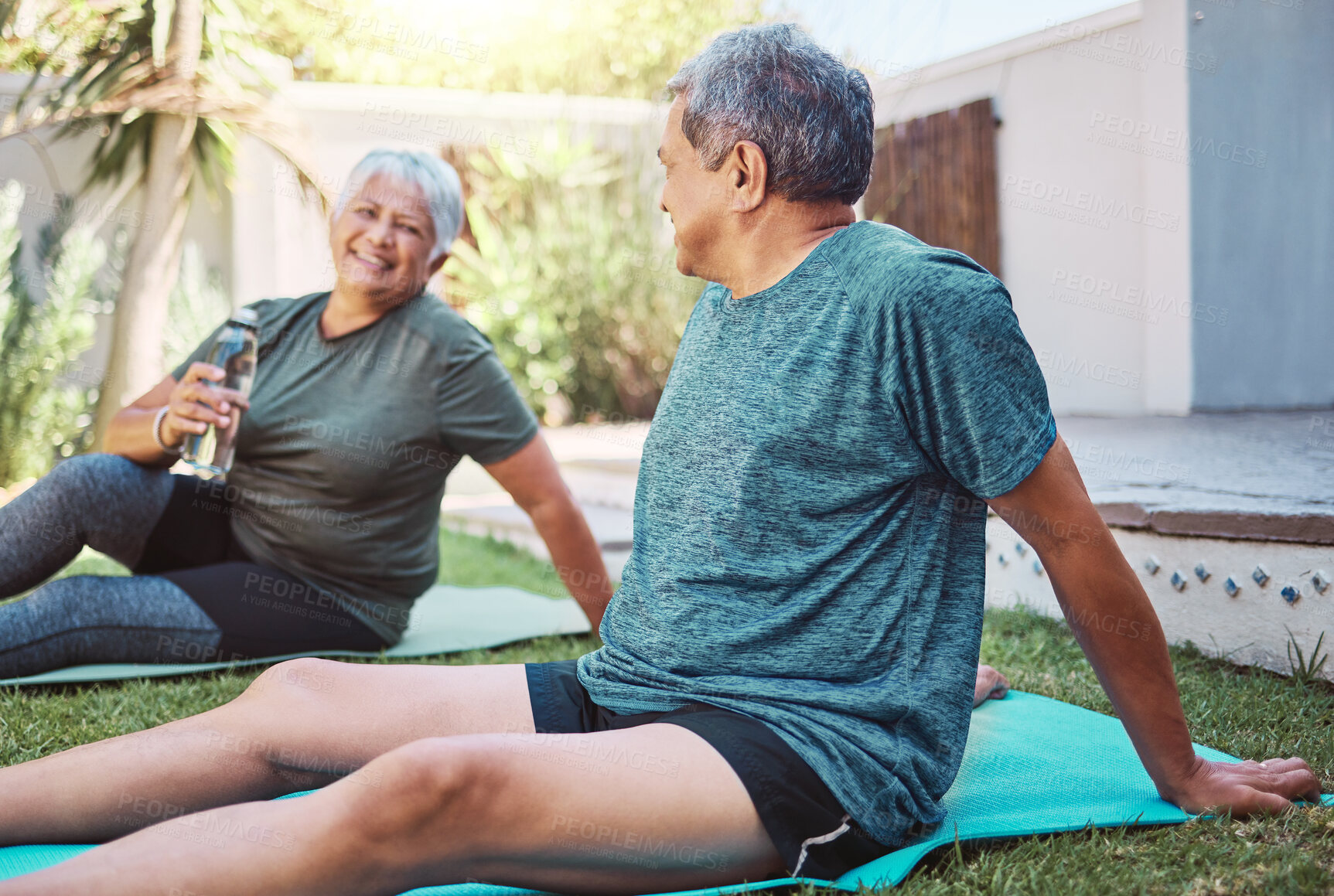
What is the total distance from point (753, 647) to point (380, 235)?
1774 millimetres

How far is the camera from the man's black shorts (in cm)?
137

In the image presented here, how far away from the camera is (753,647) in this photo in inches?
59.4

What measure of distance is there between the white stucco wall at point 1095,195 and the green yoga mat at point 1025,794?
4.07 m

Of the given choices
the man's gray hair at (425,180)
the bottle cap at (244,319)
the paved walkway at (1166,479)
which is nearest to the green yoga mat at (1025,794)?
the paved walkway at (1166,479)

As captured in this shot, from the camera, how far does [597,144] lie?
8820mm

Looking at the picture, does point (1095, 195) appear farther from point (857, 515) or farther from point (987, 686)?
point (857, 515)

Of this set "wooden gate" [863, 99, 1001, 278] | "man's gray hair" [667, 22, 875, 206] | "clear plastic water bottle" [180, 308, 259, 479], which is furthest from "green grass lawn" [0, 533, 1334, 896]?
"wooden gate" [863, 99, 1001, 278]

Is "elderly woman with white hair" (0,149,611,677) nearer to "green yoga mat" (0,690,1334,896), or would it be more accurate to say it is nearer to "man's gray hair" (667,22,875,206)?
"green yoga mat" (0,690,1334,896)

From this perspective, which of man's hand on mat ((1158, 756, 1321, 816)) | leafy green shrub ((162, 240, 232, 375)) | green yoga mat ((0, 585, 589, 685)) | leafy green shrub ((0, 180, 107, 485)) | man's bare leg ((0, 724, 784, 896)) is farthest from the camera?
leafy green shrub ((162, 240, 232, 375))

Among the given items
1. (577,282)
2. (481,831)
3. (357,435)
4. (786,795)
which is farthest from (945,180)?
(481,831)

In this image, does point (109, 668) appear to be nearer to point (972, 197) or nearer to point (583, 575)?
point (583, 575)

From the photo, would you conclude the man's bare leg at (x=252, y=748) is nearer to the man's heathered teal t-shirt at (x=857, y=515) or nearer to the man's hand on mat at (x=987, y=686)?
the man's heathered teal t-shirt at (x=857, y=515)

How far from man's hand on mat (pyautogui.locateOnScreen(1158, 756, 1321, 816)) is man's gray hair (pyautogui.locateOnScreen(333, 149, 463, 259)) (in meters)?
2.13

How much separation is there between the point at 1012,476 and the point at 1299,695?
1.60 m
